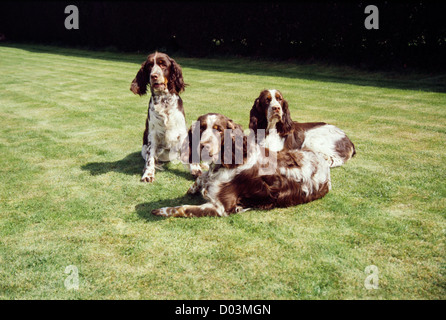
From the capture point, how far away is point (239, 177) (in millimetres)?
3711

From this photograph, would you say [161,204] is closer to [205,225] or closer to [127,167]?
[205,225]

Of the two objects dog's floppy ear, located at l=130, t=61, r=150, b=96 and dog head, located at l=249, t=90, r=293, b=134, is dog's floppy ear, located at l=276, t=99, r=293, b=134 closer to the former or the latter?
dog head, located at l=249, t=90, r=293, b=134

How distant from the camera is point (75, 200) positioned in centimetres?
420

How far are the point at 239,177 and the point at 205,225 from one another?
569 mm

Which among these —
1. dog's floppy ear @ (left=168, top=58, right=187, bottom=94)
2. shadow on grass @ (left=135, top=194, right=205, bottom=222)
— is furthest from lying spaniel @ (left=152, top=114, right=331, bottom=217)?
dog's floppy ear @ (left=168, top=58, right=187, bottom=94)

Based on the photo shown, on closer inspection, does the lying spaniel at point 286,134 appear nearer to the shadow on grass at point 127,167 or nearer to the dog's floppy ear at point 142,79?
the shadow on grass at point 127,167

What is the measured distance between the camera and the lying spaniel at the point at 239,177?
3623 mm

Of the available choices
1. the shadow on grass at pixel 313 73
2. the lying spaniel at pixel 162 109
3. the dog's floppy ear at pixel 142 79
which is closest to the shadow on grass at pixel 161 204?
the lying spaniel at pixel 162 109

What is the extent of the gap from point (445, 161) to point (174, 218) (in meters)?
3.71

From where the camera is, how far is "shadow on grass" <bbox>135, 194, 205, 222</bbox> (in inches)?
151

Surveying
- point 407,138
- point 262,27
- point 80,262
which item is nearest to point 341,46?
point 262,27

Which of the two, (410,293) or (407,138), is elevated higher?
(407,138)

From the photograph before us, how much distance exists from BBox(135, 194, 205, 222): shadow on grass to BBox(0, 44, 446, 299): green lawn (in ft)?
0.04
